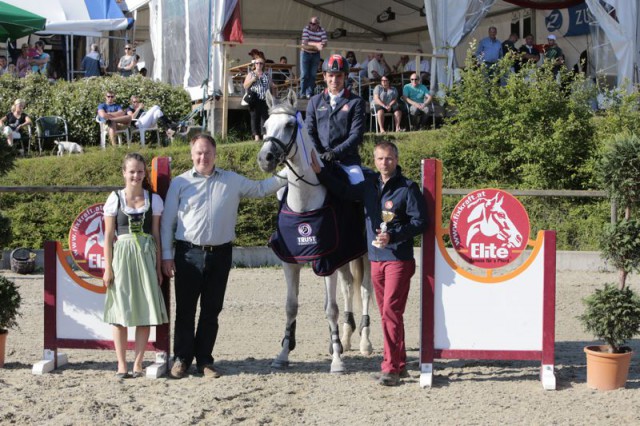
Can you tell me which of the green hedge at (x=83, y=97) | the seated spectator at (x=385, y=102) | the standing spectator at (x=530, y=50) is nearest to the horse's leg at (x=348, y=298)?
the seated spectator at (x=385, y=102)

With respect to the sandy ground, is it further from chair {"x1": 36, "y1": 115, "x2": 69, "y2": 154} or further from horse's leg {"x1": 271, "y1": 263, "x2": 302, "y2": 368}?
chair {"x1": 36, "y1": 115, "x2": 69, "y2": 154}

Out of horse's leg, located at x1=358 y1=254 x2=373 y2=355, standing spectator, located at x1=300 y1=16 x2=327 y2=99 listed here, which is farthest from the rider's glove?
standing spectator, located at x1=300 y1=16 x2=327 y2=99

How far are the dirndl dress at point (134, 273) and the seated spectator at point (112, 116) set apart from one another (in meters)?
10.3

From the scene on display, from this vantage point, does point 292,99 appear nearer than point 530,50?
Yes

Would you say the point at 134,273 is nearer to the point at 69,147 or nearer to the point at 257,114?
the point at 257,114

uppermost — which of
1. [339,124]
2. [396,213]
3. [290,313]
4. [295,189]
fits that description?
[339,124]

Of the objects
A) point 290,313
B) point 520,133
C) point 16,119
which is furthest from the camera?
point 16,119

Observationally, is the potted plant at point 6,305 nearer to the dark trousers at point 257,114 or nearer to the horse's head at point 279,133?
the horse's head at point 279,133

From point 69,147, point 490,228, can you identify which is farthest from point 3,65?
point 490,228

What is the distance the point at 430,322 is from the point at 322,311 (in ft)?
11.2

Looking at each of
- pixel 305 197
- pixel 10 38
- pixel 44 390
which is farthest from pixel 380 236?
pixel 10 38

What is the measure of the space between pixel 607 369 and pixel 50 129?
43.3ft

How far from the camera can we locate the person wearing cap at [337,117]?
777 cm

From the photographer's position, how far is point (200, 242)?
271 inches
